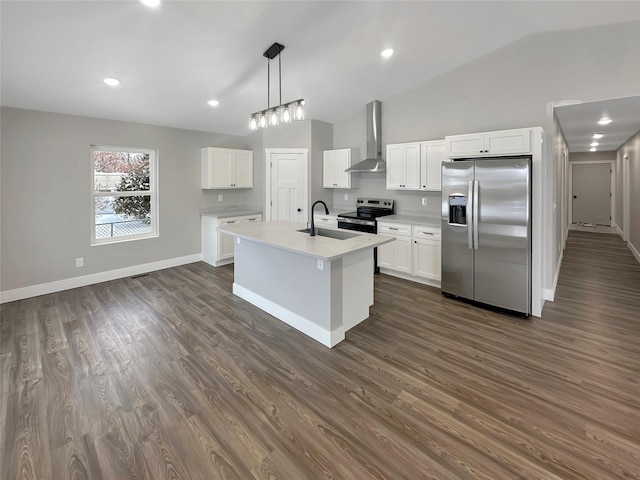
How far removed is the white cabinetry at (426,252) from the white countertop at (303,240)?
134cm

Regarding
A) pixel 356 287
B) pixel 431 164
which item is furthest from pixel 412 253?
pixel 356 287

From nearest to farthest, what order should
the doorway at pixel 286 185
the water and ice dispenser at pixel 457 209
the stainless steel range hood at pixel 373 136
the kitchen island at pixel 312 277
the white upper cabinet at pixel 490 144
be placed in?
A: 1. the kitchen island at pixel 312 277
2. the white upper cabinet at pixel 490 144
3. the water and ice dispenser at pixel 457 209
4. the stainless steel range hood at pixel 373 136
5. the doorway at pixel 286 185

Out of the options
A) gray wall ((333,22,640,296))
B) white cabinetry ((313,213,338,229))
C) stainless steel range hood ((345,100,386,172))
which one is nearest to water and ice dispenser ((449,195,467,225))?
gray wall ((333,22,640,296))

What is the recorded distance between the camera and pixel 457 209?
3855mm

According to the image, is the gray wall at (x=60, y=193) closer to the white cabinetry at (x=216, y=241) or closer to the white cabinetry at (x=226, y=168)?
the white cabinetry at (x=226, y=168)

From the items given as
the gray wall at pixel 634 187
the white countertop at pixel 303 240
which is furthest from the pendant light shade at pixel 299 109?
the gray wall at pixel 634 187

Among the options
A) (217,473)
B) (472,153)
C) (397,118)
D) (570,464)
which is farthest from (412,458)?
(397,118)

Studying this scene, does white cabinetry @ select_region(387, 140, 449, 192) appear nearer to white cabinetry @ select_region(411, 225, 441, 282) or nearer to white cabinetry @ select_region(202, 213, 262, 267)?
white cabinetry @ select_region(411, 225, 441, 282)

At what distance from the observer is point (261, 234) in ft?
11.5

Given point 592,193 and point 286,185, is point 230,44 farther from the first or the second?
point 592,193

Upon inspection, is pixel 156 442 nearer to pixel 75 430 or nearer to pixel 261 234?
pixel 75 430

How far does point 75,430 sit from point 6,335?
201 centimetres

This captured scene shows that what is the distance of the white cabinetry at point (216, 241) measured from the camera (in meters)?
5.60

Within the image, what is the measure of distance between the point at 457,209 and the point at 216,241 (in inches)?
155
